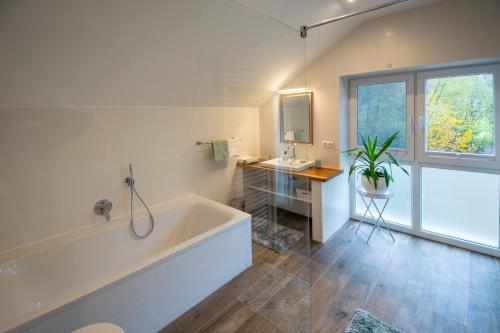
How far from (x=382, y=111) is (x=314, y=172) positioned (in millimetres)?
1093

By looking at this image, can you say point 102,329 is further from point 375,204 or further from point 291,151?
point 375,204

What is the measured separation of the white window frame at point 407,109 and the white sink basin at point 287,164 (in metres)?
0.80

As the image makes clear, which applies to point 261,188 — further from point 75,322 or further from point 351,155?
point 75,322

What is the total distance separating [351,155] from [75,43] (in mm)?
3043

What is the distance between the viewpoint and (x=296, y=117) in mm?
3016

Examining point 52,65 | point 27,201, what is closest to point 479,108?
point 52,65

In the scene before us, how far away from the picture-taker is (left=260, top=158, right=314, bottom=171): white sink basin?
2752mm

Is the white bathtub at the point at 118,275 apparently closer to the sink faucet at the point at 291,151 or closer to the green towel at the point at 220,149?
the green towel at the point at 220,149

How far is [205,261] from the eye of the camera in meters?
2.08

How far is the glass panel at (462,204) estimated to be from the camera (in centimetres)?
261

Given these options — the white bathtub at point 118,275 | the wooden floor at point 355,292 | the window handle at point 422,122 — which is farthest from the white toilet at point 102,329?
the window handle at point 422,122

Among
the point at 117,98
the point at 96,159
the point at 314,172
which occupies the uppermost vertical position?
the point at 117,98

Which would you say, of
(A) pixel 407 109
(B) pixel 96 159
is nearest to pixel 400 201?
(A) pixel 407 109

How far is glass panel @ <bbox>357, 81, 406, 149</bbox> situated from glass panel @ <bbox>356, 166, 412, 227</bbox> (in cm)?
37
